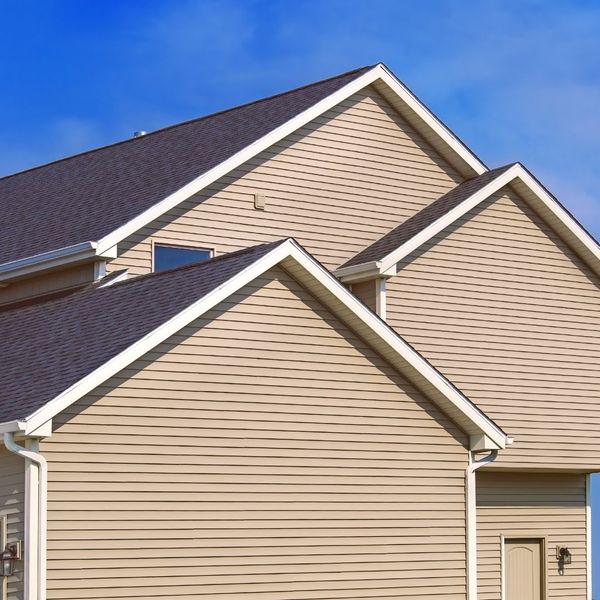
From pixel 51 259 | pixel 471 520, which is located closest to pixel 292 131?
pixel 51 259

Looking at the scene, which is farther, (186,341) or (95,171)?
(95,171)

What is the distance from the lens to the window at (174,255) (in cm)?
2370

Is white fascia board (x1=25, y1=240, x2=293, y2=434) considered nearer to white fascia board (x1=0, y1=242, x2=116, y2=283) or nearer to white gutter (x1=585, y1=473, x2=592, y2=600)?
white fascia board (x1=0, y1=242, x2=116, y2=283)

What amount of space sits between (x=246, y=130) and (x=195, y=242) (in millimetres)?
3094

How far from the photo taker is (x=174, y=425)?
1847cm

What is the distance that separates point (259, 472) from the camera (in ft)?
63.4

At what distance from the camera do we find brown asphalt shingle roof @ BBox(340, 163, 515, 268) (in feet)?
81.8

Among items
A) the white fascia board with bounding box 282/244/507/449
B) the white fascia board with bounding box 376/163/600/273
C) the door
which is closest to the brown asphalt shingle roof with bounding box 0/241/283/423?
the white fascia board with bounding box 282/244/507/449

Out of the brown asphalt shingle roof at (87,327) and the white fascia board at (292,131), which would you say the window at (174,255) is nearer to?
the white fascia board at (292,131)

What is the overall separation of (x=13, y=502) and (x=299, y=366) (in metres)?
4.36

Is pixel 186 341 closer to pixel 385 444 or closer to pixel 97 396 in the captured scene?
pixel 97 396

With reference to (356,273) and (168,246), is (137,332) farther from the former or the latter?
(356,273)

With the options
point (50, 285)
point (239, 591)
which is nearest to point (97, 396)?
point (239, 591)

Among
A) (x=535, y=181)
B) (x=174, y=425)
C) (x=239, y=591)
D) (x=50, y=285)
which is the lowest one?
(x=239, y=591)
